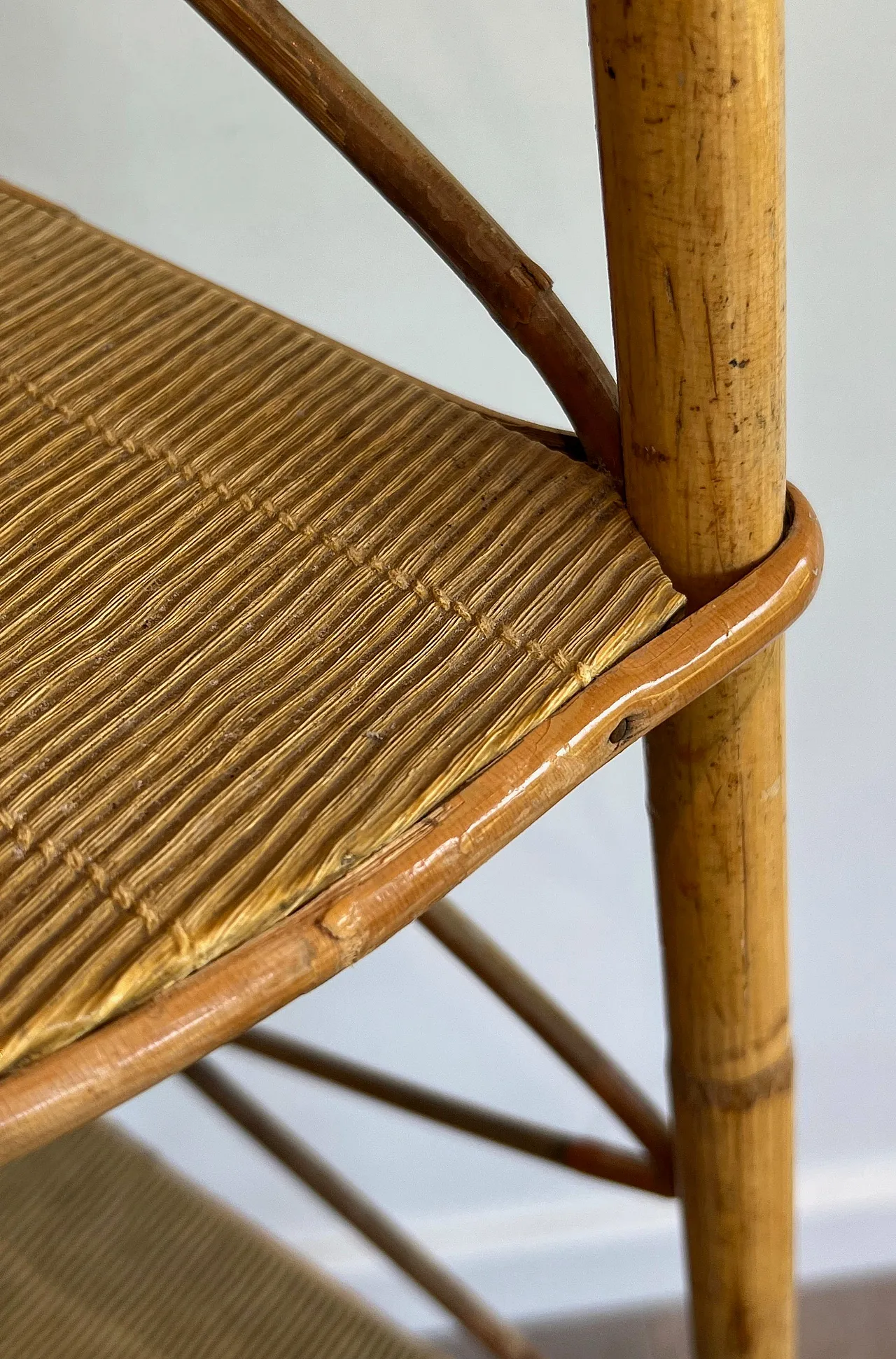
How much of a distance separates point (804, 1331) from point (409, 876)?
1176mm

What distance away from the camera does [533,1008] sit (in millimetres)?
666

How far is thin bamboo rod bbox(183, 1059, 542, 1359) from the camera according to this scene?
32.1 inches

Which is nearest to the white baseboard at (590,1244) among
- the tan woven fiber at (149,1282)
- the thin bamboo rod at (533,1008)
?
the tan woven fiber at (149,1282)

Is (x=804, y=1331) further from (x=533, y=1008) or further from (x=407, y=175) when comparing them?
(x=407, y=175)

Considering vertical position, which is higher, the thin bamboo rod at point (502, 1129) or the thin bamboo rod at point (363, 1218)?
the thin bamboo rod at point (502, 1129)

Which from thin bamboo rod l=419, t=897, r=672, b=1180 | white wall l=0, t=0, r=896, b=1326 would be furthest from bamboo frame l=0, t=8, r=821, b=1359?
white wall l=0, t=0, r=896, b=1326

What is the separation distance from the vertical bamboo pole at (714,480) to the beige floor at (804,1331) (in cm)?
79

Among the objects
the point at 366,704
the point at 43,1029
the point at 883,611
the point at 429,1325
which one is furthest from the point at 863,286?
the point at 429,1325

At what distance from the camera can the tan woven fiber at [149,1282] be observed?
71 centimetres

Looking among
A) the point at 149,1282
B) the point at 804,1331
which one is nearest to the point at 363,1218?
the point at 149,1282

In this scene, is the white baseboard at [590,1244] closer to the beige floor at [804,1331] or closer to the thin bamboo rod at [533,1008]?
the beige floor at [804,1331]

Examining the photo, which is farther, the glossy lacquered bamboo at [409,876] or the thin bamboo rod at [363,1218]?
the thin bamboo rod at [363,1218]

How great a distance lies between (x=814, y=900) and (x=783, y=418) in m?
0.80

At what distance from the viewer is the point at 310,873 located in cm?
30
